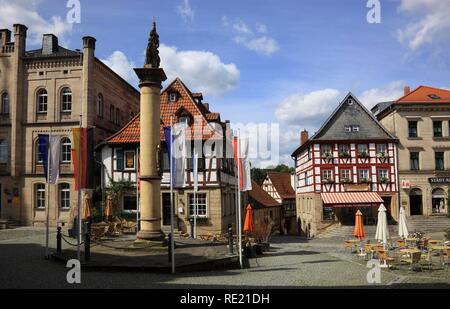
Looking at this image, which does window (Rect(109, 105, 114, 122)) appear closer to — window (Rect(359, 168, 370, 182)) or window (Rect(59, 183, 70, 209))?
window (Rect(59, 183, 70, 209))

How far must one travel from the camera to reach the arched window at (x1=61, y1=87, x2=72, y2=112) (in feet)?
100

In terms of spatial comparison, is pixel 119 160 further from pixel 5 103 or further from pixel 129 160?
pixel 5 103

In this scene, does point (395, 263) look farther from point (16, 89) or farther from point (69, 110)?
point (16, 89)

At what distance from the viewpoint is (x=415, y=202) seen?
36.1 meters

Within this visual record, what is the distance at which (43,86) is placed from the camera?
3059 centimetres

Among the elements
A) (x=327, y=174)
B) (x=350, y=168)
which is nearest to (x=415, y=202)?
(x=350, y=168)

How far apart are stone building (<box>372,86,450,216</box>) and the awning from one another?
297 cm

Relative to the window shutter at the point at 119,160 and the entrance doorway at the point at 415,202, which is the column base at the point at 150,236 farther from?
the entrance doorway at the point at 415,202

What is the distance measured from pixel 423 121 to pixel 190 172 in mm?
21792

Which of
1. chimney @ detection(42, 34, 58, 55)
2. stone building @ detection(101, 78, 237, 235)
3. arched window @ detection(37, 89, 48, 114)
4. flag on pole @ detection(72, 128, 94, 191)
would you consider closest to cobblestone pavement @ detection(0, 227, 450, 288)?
flag on pole @ detection(72, 128, 94, 191)

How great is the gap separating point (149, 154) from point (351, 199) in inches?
905

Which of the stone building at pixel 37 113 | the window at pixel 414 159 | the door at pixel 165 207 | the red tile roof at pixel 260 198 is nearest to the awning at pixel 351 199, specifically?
the window at pixel 414 159
